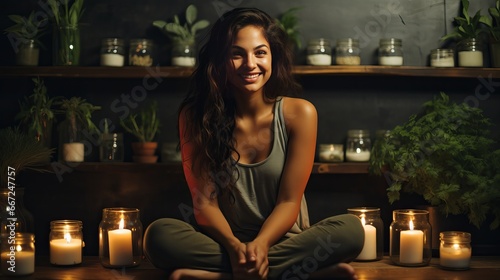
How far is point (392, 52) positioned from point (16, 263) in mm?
1776

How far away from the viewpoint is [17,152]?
9.46 ft

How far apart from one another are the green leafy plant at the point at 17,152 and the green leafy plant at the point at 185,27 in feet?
2.37

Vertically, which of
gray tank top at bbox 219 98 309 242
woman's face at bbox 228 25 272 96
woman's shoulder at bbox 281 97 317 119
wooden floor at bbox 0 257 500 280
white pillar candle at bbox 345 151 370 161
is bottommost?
wooden floor at bbox 0 257 500 280

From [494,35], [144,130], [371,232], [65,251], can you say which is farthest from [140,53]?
[494,35]

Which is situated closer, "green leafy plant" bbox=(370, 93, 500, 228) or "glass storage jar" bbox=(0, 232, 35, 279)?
"glass storage jar" bbox=(0, 232, 35, 279)

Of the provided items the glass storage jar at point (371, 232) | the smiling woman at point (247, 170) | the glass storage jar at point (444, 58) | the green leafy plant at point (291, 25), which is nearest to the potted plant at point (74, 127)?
the smiling woman at point (247, 170)

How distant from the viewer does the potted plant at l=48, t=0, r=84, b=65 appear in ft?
10.2

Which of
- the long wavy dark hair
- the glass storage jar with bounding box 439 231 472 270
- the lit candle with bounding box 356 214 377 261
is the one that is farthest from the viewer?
the lit candle with bounding box 356 214 377 261

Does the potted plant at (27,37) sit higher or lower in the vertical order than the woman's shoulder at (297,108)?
higher

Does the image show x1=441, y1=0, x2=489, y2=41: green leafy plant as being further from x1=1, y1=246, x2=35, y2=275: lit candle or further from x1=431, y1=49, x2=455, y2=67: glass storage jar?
x1=1, y1=246, x2=35, y2=275: lit candle

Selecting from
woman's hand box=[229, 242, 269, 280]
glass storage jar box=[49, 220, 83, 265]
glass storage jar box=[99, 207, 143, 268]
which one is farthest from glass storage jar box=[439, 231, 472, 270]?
glass storage jar box=[49, 220, 83, 265]

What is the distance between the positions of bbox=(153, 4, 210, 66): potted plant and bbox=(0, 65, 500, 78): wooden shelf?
0.18 ft

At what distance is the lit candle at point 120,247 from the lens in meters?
2.80

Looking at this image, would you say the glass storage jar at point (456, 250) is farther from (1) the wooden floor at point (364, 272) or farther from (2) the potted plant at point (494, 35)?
(2) the potted plant at point (494, 35)
